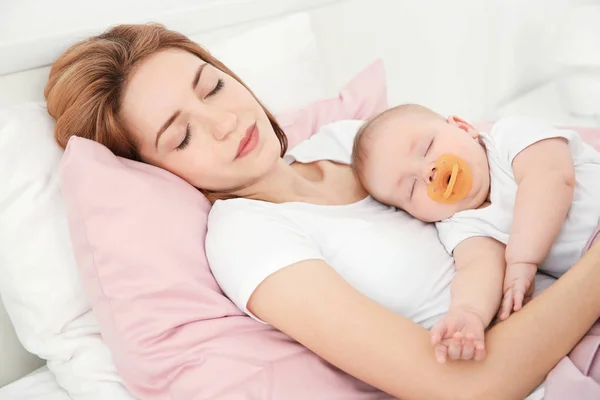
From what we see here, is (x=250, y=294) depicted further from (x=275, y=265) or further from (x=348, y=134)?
(x=348, y=134)

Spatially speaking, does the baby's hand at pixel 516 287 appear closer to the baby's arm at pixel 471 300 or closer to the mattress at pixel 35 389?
the baby's arm at pixel 471 300

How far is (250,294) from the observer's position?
3.49ft

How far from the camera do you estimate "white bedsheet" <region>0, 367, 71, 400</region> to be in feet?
4.12

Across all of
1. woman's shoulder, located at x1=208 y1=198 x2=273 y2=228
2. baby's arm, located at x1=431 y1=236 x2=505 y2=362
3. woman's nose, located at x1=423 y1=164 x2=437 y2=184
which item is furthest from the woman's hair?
baby's arm, located at x1=431 y1=236 x2=505 y2=362

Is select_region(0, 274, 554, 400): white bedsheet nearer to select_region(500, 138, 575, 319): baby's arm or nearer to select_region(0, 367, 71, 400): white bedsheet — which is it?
select_region(0, 367, 71, 400): white bedsheet

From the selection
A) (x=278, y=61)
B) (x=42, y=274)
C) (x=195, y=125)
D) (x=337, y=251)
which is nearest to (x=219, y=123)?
(x=195, y=125)

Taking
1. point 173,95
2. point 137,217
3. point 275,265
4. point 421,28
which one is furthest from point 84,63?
point 421,28

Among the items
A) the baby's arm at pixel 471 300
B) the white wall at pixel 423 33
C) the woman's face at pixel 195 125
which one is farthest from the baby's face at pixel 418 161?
the white wall at pixel 423 33

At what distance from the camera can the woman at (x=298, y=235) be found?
1.01m

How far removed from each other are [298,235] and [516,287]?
0.37 meters

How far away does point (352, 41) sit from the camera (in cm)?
214

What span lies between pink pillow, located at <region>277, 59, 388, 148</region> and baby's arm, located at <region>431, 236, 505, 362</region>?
60cm

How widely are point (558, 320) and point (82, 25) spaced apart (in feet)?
4.19

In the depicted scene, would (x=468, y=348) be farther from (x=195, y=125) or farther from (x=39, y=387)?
(x=39, y=387)
